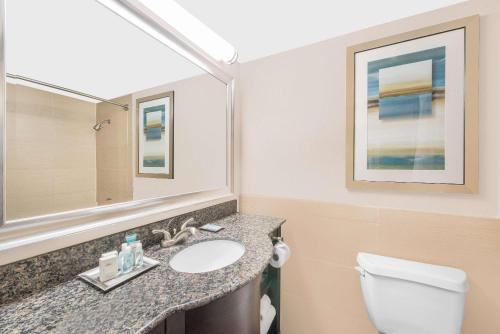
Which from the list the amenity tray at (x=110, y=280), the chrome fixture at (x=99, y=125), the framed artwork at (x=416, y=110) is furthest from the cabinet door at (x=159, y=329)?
the framed artwork at (x=416, y=110)

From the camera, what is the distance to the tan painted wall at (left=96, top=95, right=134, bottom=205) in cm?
90

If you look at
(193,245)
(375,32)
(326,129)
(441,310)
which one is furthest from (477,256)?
(193,245)

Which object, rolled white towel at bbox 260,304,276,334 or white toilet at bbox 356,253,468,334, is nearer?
white toilet at bbox 356,253,468,334

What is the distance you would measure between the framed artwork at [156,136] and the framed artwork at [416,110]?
103 centimetres

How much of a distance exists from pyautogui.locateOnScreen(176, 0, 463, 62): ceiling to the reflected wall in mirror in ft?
1.13

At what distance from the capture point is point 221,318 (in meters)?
0.71

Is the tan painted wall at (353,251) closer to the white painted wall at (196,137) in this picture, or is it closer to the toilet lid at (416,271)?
the toilet lid at (416,271)

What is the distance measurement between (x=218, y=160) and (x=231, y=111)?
1.20 ft

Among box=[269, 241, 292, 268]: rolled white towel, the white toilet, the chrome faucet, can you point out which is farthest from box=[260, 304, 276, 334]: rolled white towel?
the chrome faucet

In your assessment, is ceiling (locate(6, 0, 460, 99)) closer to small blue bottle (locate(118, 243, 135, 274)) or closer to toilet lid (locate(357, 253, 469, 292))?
small blue bottle (locate(118, 243, 135, 274))

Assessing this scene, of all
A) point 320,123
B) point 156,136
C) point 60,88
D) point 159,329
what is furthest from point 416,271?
point 60,88

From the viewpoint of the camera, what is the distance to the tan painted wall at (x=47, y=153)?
652mm

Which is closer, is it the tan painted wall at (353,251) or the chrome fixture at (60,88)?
the chrome fixture at (60,88)

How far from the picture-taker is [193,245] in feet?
3.50
